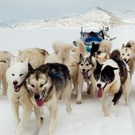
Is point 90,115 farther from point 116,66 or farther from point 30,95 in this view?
point 30,95

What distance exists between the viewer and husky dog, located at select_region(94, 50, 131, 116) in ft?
11.0

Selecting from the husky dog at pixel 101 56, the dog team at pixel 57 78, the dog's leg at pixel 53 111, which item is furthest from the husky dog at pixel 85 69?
the dog's leg at pixel 53 111

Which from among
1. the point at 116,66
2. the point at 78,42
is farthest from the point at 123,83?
the point at 78,42

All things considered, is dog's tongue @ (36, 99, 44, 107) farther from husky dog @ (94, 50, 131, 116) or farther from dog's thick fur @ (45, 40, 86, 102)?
dog's thick fur @ (45, 40, 86, 102)

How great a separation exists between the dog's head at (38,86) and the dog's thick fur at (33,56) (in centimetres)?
83

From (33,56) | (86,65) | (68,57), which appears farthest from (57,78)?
(68,57)

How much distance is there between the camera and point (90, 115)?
361cm

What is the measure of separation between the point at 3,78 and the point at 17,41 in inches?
272

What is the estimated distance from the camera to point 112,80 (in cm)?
341

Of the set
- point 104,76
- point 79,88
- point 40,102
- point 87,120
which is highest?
point 104,76

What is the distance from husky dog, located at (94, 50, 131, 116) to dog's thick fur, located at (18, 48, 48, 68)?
0.79m

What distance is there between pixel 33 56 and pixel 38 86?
4.22 feet

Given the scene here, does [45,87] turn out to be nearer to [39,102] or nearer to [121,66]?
[39,102]

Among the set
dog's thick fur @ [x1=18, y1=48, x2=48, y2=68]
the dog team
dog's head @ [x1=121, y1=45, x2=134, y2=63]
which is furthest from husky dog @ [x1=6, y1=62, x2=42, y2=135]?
dog's head @ [x1=121, y1=45, x2=134, y2=63]
